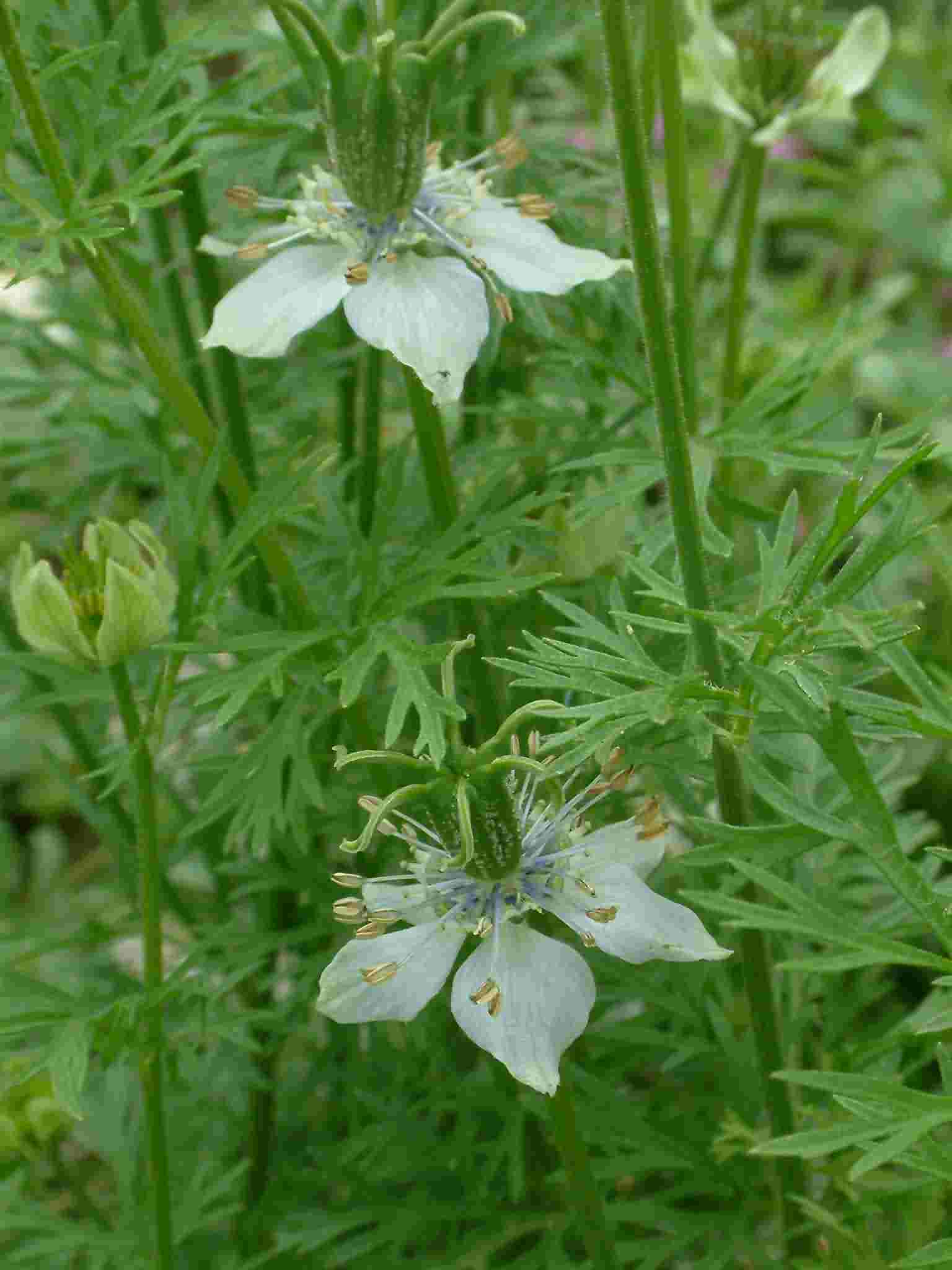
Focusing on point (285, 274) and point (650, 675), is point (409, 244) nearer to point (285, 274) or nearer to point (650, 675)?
point (285, 274)

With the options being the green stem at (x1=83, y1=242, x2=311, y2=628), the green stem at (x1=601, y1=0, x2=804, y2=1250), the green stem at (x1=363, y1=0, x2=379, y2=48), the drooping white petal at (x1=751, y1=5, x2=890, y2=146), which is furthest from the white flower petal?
the green stem at (x1=83, y1=242, x2=311, y2=628)

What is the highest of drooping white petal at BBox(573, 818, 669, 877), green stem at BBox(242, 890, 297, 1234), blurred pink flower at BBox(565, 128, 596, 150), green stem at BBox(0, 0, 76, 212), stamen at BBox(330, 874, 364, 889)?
green stem at BBox(0, 0, 76, 212)

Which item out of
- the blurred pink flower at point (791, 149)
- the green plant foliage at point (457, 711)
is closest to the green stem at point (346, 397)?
the green plant foliage at point (457, 711)

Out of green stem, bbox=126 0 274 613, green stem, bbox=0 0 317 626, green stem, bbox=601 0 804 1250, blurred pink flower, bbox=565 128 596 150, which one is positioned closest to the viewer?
green stem, bbox=601 0 804 1250

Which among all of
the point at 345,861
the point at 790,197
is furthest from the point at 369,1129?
the point at 790,197

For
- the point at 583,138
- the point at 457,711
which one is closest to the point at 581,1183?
the point at 457,711

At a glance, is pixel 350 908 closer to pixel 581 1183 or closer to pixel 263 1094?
pixel 581 1183

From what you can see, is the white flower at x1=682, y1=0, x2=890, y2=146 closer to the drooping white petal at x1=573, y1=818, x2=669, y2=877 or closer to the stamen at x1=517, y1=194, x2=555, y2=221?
Answer: the stamen at x1=517, y1=194, x2=555, y2=221

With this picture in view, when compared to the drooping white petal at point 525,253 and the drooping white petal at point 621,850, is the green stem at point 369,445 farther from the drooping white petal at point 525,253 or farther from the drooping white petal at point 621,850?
the drooping white petal at point 621,850
